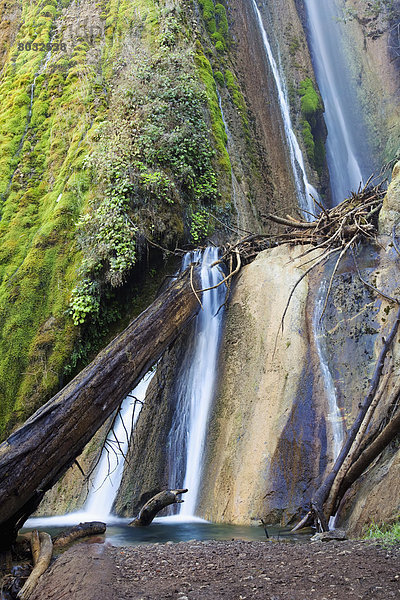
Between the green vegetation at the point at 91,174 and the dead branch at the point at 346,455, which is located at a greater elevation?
the green vegetation at the point at 91,174

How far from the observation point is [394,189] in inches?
310

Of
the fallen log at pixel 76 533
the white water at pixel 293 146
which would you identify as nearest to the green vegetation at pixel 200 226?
the white water at pixel 293 146

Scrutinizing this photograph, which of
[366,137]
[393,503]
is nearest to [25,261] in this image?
[393,503]

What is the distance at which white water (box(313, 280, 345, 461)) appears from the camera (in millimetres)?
6391

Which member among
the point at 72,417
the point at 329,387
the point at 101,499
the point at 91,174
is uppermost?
the point at 91,174

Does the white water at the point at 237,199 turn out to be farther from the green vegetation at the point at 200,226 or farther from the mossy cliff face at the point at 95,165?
the green vegetation at the point at 200,226

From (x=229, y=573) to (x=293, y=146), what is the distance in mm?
17317

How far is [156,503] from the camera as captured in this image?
6293 mm

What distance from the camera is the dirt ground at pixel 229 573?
3.06 m

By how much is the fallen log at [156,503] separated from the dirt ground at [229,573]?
1697 millimetres

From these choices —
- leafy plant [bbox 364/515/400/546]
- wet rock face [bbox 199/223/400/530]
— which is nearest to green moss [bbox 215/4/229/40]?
wet rock face [bbox 199/223/400/530]

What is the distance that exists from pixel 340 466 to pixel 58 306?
6385 mm

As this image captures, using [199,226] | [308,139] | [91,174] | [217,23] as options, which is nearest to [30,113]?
[91,174]

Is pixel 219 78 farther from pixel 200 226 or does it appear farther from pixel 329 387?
pixel 329 387
